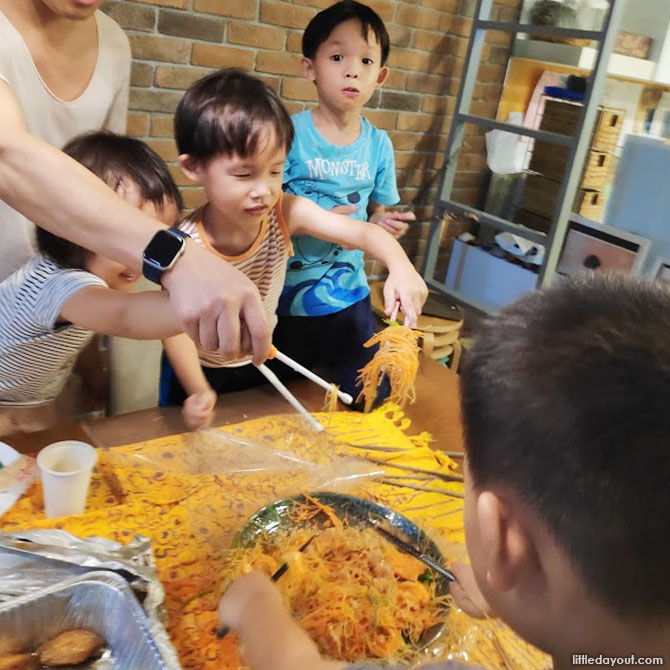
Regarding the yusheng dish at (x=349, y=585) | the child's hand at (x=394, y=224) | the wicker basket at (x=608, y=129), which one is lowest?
the yusheng dish at (x=349, y=585)

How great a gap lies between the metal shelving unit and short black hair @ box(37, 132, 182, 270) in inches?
74.9

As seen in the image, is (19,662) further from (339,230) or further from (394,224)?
(394,224)

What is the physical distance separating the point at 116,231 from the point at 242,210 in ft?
1.66

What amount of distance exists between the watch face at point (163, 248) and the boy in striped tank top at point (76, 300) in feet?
0.70

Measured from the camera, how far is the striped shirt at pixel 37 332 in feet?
3.95

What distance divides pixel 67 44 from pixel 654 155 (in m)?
2.28

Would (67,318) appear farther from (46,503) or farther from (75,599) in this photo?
(75,599)

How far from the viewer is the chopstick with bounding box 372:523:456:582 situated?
102 centimetres

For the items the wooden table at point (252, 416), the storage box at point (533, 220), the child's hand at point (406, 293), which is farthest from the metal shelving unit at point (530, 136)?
the child's hand at point (406, 293)

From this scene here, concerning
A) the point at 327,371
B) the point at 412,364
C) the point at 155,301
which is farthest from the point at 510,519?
the point at 327,371

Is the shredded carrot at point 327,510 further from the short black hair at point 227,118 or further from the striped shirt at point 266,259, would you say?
the short black hair at point 227,118

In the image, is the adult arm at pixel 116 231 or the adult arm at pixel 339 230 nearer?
the adult arm at pixel 116 231

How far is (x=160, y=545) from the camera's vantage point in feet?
3.47

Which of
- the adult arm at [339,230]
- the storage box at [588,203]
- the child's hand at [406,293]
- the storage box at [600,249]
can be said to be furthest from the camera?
the storage box at [588,203]
